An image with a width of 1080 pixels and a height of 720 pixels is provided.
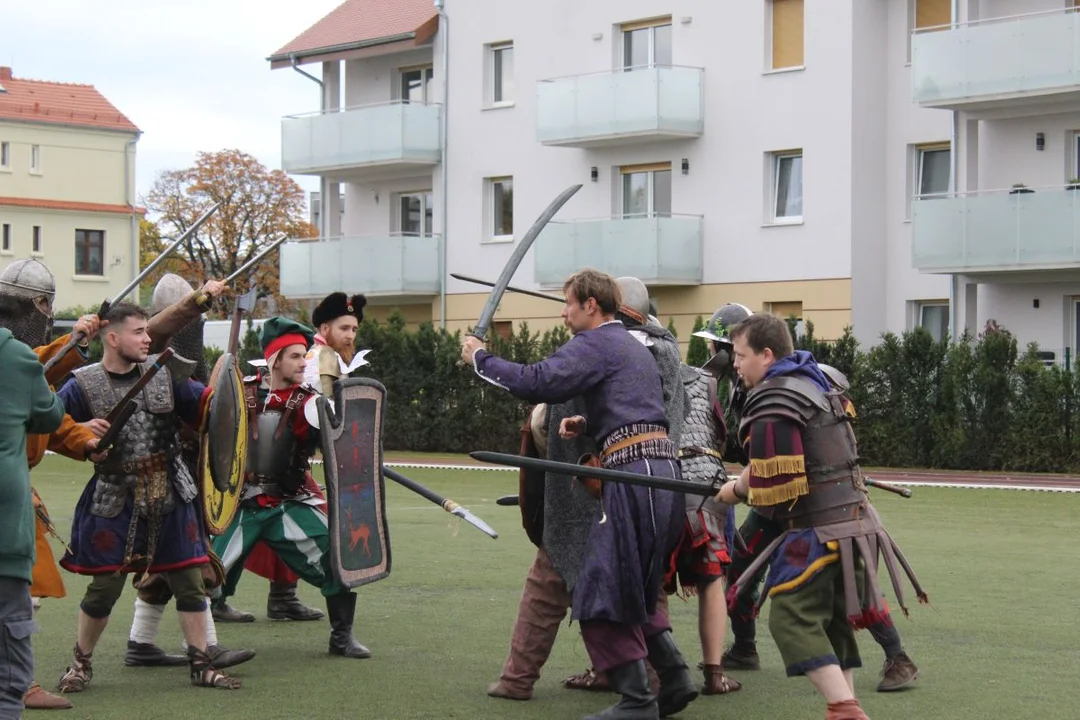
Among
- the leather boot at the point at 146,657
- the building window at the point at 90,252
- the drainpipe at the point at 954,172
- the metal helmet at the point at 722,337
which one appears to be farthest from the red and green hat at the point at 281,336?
the building window at the point at 90,252

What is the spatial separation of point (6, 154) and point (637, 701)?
63825 millimetres

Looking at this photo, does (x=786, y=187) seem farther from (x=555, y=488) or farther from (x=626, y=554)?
(x=626, y=554)

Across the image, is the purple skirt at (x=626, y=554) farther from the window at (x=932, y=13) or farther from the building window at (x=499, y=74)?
the building window at (x=499, y=74)

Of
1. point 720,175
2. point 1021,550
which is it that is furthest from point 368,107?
point 1021,550

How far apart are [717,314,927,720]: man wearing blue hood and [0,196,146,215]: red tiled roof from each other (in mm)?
63560

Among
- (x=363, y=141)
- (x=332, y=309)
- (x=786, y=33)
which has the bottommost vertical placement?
(x=332, y=309)

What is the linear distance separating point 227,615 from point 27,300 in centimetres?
309

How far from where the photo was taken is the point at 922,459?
24.6 m

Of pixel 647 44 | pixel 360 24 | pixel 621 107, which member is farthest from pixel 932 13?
pixel 360 24

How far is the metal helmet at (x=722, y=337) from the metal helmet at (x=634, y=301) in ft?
2.07

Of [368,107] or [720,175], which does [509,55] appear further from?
[720,175]

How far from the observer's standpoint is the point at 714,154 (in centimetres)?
3203

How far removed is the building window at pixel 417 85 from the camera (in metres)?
38.1

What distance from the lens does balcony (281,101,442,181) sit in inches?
1442
